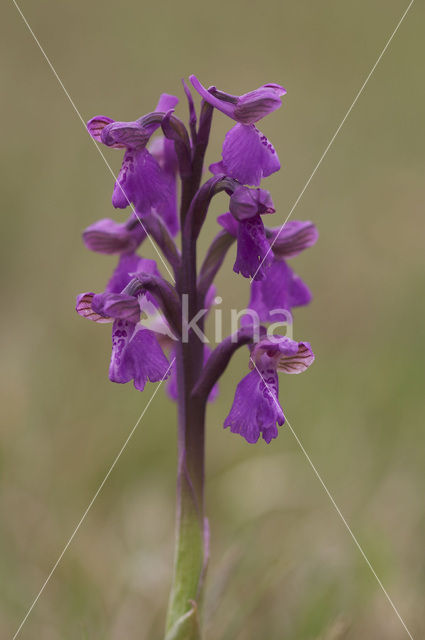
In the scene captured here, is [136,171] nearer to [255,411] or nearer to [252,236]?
[252,236]

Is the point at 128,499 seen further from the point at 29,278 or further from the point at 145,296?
the point at 29,278

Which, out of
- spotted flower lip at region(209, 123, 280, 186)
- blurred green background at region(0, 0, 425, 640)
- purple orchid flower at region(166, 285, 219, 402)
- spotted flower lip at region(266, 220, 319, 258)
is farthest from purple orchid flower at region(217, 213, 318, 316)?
blurred green background at region(0, 0, 425, 640)

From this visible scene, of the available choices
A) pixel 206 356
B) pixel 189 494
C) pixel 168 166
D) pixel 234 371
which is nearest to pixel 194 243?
pixel 168 166

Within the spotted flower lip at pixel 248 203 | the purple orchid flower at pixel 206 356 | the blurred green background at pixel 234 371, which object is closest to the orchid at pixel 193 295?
the spotted flower lip at pixel 248 203

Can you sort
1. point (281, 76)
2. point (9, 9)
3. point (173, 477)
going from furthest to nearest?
1. point (9, 9)
2. point (281, 76)
3. point (173, 477)

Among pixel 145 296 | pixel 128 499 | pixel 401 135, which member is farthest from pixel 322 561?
pixel 401 135

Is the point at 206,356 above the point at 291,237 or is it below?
below

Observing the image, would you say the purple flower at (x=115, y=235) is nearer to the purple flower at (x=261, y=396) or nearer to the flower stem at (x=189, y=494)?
the flower stem at (x=189, y=494)
